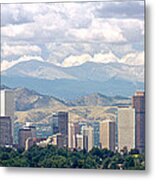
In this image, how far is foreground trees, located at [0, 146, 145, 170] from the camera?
2732mm

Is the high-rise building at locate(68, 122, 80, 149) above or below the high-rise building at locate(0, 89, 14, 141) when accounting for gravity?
below

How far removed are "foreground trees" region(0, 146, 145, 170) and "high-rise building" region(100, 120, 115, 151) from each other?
0.02 metres

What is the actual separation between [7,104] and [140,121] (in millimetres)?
561

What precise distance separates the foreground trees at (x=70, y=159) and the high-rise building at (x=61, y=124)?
0.06 m

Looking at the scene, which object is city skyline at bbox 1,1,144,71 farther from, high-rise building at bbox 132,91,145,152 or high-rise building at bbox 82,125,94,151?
high-rise building at bbox 82,125,94,151

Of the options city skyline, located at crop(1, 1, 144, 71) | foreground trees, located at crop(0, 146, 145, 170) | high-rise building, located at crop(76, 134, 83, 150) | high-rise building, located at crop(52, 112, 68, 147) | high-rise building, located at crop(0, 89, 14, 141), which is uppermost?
city skyline, located at crop(1, 1, 144, 71)

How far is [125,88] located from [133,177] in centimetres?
36

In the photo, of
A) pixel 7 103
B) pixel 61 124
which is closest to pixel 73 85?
pixel 61 124

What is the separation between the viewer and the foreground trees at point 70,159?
273 centimetres

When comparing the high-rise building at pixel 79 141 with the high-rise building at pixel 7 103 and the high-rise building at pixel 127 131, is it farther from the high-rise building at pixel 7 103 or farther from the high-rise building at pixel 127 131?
the high-rise building at pixel 7 103

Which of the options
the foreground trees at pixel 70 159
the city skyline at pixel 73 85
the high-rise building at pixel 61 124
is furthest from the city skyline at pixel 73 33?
the foreground trees at pixel 70 159

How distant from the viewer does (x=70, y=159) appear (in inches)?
109

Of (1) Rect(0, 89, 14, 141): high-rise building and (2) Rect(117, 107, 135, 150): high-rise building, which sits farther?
(1) Rect(0, 89, 14, 141): high-rise building

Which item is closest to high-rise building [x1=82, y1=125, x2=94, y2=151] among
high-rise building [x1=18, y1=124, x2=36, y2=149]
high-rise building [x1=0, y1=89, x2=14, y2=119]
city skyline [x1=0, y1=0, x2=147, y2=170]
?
city skyline [x1=0, y1=0, x2=147, y2=170]
